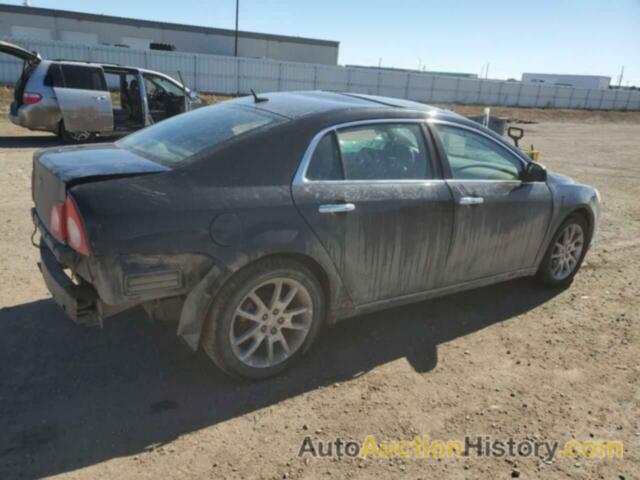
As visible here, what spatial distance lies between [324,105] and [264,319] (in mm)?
1503

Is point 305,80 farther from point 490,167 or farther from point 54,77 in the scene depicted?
point 490,167

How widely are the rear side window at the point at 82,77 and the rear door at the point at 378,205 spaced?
33.8 feet

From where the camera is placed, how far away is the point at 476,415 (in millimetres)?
3023

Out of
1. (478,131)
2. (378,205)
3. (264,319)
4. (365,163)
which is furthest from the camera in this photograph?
(478,131)

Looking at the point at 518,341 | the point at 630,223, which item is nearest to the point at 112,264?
the point at 518,341

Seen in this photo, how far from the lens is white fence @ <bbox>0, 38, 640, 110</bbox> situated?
2491 centimetres

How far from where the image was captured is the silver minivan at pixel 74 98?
37.0 feet

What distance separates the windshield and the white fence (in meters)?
23.7

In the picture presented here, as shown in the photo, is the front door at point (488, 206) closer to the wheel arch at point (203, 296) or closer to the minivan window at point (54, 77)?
the wheel arch at point (203, 296)

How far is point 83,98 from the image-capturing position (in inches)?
455

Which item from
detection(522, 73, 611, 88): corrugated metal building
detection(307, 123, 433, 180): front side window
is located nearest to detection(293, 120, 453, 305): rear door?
detection(307, 123, 433, 180): front side window

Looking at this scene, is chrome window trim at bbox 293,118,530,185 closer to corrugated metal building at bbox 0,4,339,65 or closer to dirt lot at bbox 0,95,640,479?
dirt lot at bbox 0,95,640,479

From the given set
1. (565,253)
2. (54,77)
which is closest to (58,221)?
(565,253)

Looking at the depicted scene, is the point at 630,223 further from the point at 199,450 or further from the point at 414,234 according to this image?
the point at 199,450
